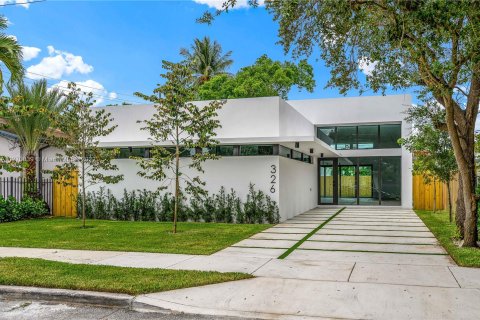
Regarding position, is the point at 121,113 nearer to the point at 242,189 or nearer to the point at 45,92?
the point at 45,92

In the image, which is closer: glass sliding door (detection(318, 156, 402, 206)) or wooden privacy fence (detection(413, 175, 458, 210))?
wooden privacy fence (detection(413, 175, 458, 210))

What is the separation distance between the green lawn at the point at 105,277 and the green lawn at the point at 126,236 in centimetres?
204

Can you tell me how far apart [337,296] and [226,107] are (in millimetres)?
10615

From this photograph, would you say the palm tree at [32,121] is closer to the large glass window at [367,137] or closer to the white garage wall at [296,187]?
the white garage wall at [296,187]

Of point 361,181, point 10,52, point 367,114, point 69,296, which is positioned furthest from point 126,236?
point 367,114

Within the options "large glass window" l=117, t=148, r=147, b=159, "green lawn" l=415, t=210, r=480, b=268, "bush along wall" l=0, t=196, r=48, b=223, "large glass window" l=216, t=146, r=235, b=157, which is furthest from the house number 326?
"bush along wall" l=0, t=196, r=48, b=223

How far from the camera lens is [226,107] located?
15.7 meters

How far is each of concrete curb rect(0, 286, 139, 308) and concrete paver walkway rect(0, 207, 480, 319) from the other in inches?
10.3

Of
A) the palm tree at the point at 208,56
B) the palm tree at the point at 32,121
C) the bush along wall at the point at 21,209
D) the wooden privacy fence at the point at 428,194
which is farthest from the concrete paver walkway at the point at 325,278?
the palm tree at the point at 208,56

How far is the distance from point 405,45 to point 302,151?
1077 cm

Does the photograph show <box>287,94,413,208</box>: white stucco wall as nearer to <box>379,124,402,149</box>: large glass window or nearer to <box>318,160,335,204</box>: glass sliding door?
<box>379,124,402,149</box>: large glass window

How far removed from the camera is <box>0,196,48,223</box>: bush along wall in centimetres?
1591

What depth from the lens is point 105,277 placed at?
6734 mm

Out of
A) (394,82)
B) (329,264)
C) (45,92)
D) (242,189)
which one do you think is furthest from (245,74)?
(329,264)
